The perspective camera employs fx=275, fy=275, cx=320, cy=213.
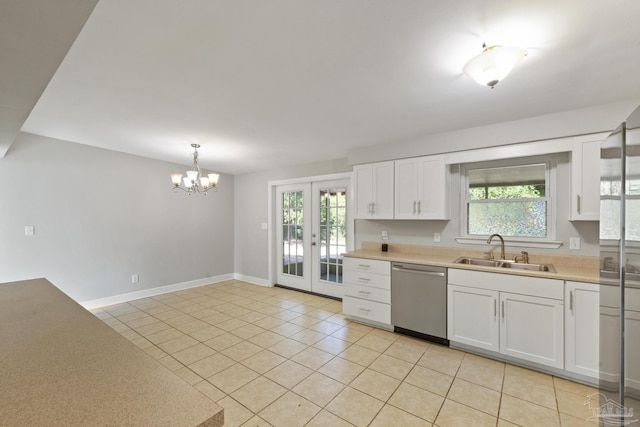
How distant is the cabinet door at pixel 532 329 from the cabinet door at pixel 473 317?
0.07 m

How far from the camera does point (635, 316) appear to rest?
99 cm

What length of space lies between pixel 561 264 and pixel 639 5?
2.22 meters

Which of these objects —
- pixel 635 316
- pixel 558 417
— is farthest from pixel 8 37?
pixel 558 417

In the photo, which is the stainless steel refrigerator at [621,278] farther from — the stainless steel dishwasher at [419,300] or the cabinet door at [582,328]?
the stainless steel dishwasher at [419,300]

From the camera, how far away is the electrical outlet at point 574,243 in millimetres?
2654

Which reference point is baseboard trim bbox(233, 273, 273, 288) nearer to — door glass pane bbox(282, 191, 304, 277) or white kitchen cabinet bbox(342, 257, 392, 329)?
door glass pane bbox(282, 191, 304, 277)

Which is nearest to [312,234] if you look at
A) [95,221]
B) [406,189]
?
[406,189]

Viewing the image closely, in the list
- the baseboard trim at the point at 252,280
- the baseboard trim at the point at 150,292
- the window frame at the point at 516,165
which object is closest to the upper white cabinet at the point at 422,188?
the window frame at the point at 516,165

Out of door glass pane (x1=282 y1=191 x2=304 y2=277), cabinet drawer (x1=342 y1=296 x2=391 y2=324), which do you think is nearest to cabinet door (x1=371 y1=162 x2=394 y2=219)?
cabinet drawer (x1=342 y1=296 x2=391 y2=324)

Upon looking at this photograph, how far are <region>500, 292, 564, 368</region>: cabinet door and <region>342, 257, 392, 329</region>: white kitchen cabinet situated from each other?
1.14 meters

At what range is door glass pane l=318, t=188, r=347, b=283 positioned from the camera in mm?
4434

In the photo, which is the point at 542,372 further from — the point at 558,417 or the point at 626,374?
the point at 626,374

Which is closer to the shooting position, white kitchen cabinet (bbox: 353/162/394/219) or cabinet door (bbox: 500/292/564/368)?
cabinet door (bbox: 500/292/564/368)

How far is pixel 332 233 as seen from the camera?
4543mm
